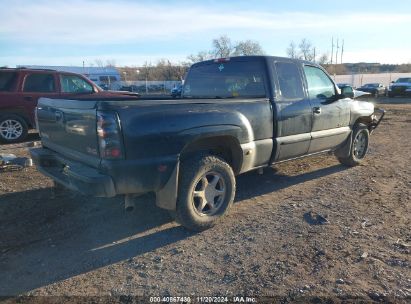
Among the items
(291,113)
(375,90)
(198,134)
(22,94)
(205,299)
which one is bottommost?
(205,299)

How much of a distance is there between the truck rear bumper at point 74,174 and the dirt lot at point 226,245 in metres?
0.61

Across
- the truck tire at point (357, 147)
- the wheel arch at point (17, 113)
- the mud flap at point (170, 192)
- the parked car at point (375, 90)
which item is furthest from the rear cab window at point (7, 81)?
the parked car at point (375, 90)

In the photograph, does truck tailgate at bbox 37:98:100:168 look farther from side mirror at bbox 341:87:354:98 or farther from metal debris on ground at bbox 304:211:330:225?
side mirror at bbox 341:87:354:98

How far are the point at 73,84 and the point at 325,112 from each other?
681 cm

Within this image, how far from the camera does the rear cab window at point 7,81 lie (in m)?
8.74

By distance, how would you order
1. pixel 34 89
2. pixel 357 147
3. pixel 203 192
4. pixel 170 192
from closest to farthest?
pixel 170 192 < pixel 203 192 < pixel 357 147 < pixel 34 89

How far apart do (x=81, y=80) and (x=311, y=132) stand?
6.85 metres

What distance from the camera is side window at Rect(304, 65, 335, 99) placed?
5.40 meters

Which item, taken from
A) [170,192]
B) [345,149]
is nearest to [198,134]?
[170,192]

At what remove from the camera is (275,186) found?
18.1ft

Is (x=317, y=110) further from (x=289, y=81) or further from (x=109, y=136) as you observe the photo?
(x=109, y=136)

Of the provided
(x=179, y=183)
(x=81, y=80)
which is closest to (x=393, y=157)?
(x=179, y=183)

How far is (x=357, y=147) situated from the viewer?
22.0ft

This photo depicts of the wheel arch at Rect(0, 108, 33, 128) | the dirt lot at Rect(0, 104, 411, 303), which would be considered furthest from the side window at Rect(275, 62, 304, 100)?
the wheel arch at Rect(0, 108, 33, 128)
